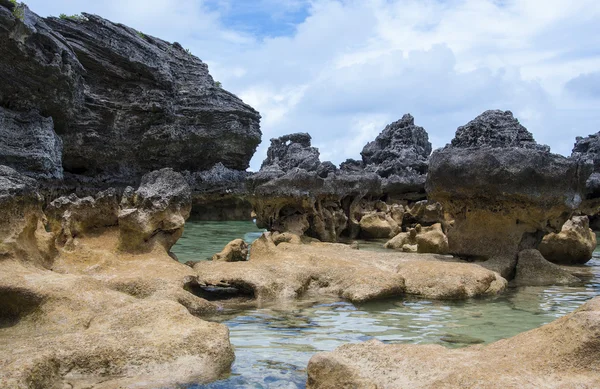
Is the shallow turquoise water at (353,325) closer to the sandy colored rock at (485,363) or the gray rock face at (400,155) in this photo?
the sandy colored rock at (485,363)

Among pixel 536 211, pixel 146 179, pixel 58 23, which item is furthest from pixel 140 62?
pixel 536 211

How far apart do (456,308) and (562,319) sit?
281cm

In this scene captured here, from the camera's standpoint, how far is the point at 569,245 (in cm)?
970

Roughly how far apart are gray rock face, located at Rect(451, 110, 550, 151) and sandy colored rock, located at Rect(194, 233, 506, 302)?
17.1 ft

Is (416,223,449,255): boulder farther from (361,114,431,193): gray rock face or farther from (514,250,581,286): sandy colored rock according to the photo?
(361,114,431,193): gray rock face

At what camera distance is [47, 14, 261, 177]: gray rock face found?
2353cm

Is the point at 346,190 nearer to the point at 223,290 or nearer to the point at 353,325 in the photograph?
the point at 223,290

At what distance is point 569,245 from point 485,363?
7.64 m

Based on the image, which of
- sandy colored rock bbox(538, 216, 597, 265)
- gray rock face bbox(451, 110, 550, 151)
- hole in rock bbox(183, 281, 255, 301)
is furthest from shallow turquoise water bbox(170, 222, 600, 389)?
gray rock face bbox(451, 110, 550, 151)

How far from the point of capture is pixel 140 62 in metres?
24.4

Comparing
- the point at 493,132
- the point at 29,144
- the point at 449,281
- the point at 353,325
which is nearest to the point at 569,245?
the point at 493,132

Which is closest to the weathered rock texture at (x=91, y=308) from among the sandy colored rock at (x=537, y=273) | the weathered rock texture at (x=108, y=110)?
the sandy colored rock at (x=537, y=273)

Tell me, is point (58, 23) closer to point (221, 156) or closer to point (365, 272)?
point (221, 156)

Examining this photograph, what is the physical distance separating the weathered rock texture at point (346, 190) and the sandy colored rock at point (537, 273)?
410cm
